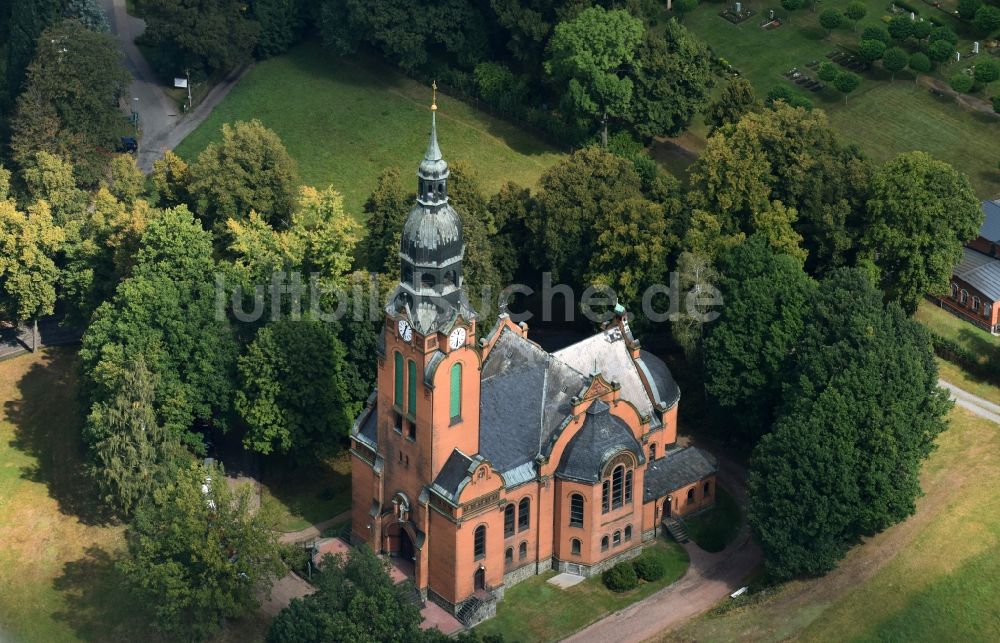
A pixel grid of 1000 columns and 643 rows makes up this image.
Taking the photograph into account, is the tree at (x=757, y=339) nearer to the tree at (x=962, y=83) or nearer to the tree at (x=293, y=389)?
the tree at (x=293, y=389)

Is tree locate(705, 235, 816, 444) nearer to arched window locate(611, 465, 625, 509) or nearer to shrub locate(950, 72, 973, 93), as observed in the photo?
Result: arched window locate(611, 465, 625, 509)

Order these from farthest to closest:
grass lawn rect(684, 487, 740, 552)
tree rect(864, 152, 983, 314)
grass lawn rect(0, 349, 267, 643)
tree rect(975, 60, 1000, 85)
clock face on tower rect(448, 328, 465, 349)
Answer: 1. tree rect(975, 60, 1000, 85)
2. tree rect(864, 152, 983, 314)
3. grass lawn rect(684, 487, 740, 552)
4. grass lawn rect(0, 349, 267, 643)
5. clock face on tower rect(448, 328, 465, 349)

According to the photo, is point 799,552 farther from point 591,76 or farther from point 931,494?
point 591,76

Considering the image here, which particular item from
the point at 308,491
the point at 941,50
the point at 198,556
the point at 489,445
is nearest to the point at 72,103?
the point at 308,491

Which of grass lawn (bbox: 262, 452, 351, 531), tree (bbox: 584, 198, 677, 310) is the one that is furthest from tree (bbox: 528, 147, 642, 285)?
grass lawn (bbox: 262, 452, 351, 531)

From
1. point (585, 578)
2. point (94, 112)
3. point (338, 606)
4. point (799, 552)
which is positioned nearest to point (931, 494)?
point (799, 552)
